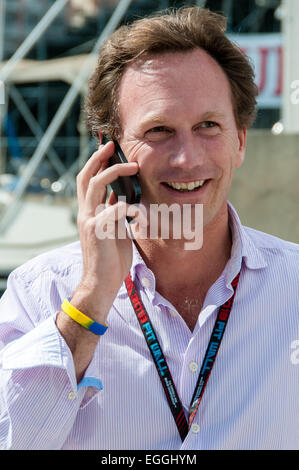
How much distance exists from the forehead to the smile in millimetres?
216

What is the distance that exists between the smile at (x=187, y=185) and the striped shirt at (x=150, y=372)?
261mm

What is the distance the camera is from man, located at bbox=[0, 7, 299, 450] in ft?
4.83

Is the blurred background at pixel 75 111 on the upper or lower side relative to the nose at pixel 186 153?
lower

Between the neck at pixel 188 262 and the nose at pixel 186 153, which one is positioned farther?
the neck at pixel 188 262

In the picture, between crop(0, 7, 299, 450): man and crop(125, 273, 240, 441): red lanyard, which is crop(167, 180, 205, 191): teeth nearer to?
crop(0, 7, 299, 450): man

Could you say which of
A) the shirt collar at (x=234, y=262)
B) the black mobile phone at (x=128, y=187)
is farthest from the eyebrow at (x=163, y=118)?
the shirt collar at (x=234, y=262)

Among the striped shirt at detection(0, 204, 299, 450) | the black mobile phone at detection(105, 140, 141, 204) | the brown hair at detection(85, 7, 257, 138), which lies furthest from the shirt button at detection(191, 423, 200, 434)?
the brown hair at detection(85, 7, 257, 138)

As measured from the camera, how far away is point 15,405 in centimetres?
145

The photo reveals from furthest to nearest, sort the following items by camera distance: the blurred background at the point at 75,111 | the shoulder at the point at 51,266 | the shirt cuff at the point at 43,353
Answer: the blurred background at the point at 75,111 < the shoulder at the point at 51,266 < the shirt cuff at the point at 43,353

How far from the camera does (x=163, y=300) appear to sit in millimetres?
1680

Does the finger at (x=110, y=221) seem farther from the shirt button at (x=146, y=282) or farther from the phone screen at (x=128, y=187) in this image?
the shirt button at (x=146, y=282)

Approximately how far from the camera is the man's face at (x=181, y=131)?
1649 millimetres
